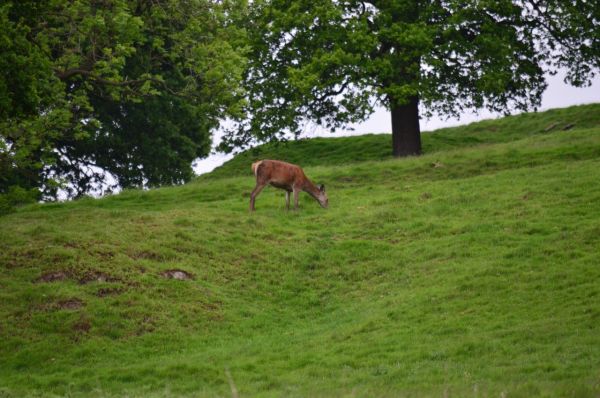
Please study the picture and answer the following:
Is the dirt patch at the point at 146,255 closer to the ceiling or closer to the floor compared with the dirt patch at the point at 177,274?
closer to the ceiling

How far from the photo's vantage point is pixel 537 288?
21.0 metres

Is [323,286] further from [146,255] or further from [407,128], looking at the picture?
[407,128]

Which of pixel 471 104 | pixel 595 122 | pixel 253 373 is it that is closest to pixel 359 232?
pixel 253 373

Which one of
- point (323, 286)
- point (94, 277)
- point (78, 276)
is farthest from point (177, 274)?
point (323, 286)

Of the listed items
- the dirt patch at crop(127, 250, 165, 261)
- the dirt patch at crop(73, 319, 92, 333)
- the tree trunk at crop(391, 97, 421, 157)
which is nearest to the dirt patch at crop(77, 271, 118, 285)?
the dirt patch at crop(127, 250, 165, 261)

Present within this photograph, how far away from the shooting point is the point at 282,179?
3123cm

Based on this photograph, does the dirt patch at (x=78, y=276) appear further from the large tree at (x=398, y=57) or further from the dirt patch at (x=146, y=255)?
the large tree at (x=398, y=57)

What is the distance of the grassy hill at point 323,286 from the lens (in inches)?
688

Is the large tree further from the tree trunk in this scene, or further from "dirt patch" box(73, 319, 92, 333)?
"dirt patch" box(73, 319, 92, 333)

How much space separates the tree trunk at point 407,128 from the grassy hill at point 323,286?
4.96 metres

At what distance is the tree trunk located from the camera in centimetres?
4116

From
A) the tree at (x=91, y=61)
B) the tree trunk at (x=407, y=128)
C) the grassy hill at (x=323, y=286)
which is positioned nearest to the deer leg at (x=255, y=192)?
the grassy hill at (x=323, y=286)

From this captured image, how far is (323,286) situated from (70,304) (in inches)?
276

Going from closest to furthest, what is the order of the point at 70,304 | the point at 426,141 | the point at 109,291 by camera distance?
the point at 70,304
the point at 109,291
the point at 426,141
